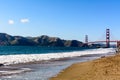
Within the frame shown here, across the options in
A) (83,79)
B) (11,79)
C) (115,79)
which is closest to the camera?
(115,79)

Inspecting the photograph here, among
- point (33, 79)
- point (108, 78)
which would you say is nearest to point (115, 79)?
point (108, 78)

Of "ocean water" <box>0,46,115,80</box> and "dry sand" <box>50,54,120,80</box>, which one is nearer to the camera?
"dry sand" <box>50,54,120,80</box>

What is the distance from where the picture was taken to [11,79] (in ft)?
71.1

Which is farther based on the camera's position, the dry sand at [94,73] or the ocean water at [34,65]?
the ocean water at [34,65]

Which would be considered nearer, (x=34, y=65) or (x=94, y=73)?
(x=94, y=73)

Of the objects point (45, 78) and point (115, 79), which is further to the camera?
point (45, 78)

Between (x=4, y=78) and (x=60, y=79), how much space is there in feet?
13.3

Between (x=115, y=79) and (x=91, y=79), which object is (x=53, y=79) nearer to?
(x=91, y=79)

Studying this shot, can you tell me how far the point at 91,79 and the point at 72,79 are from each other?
1780 millimetres

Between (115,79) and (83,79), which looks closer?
(115,79)

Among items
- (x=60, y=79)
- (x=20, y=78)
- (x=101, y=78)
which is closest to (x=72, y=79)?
(x=60, y=79)

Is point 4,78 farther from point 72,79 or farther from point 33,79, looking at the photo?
point 72,79

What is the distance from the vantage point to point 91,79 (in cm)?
1962

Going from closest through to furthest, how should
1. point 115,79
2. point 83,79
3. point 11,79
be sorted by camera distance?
point 115,79
point 83,79
point 11,79
